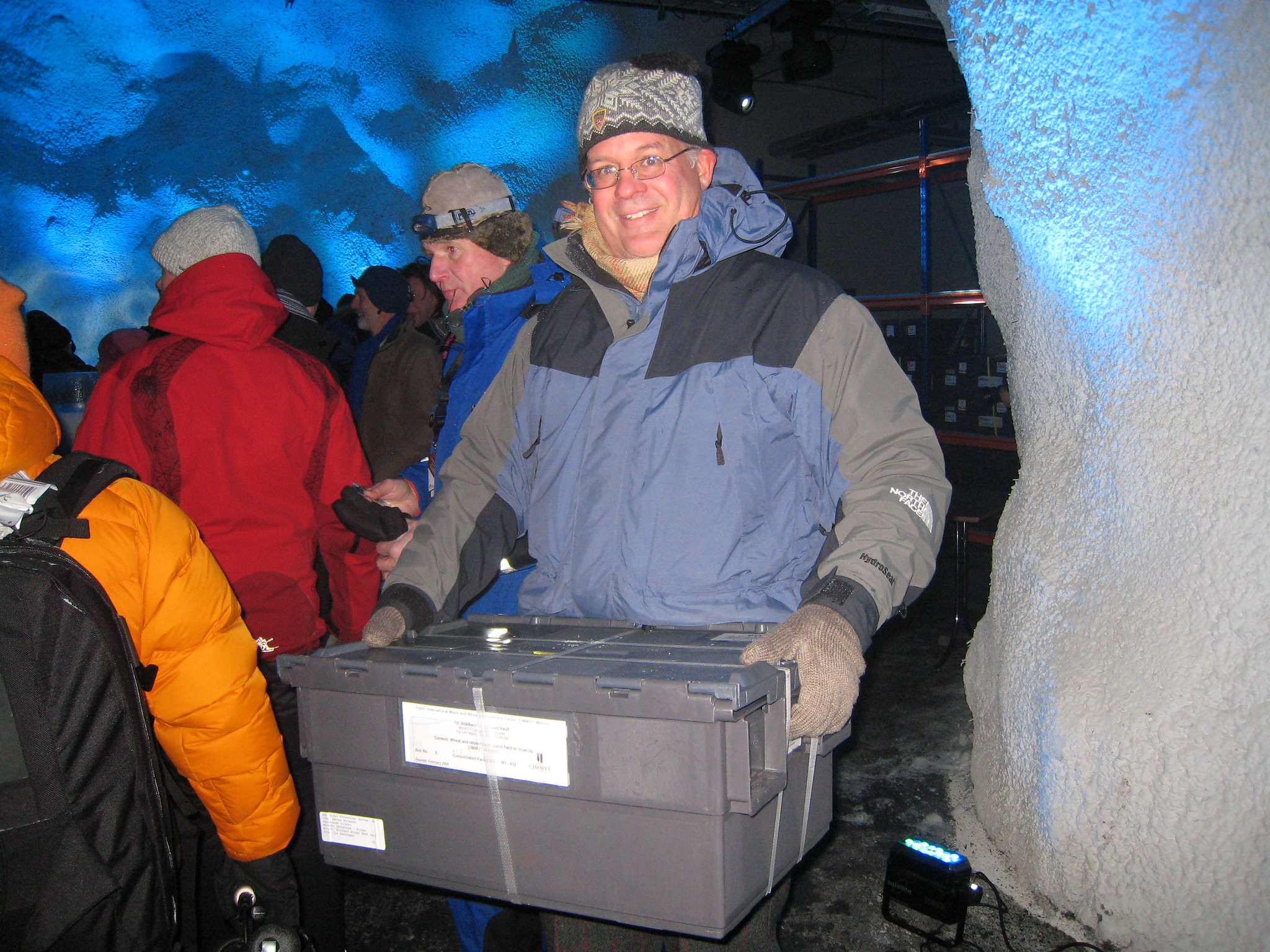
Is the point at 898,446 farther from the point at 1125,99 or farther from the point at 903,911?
the point at 903,911

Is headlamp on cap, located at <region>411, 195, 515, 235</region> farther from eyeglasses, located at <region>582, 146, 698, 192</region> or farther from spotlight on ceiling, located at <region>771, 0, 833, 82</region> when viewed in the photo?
spotlight on ceiling, located at <region>771, 0, 833, 82</region>

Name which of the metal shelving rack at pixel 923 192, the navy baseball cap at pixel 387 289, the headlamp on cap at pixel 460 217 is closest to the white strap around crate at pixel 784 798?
the headlamp on cap at pixel 460 217

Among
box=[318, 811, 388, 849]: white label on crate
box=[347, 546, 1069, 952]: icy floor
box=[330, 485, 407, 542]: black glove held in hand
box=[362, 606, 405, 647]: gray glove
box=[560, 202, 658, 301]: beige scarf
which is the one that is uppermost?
box=[560, 202, 658, 301]: beige scarf

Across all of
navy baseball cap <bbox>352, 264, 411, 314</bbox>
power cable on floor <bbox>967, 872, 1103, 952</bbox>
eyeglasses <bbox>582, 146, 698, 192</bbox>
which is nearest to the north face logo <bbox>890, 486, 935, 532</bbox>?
eyeglasses <bbox>582, 146, 698, 192</bbox>

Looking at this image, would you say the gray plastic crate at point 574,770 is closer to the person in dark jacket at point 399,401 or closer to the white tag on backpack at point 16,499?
the white tag on backpack at point 16,499

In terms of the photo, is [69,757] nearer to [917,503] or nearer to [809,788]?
[809,788]

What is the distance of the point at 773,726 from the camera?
1011mm

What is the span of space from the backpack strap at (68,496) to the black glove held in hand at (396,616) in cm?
48

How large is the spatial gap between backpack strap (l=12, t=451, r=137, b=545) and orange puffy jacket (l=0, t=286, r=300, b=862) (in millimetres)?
45

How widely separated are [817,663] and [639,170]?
3.39ft

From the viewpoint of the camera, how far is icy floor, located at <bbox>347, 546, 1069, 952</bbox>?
7.91 ft

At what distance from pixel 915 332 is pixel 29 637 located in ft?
22.6

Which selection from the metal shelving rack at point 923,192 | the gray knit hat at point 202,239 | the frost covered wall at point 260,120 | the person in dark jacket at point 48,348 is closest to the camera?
the gray knit hat at point 202,239

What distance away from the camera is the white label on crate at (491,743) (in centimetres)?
103
